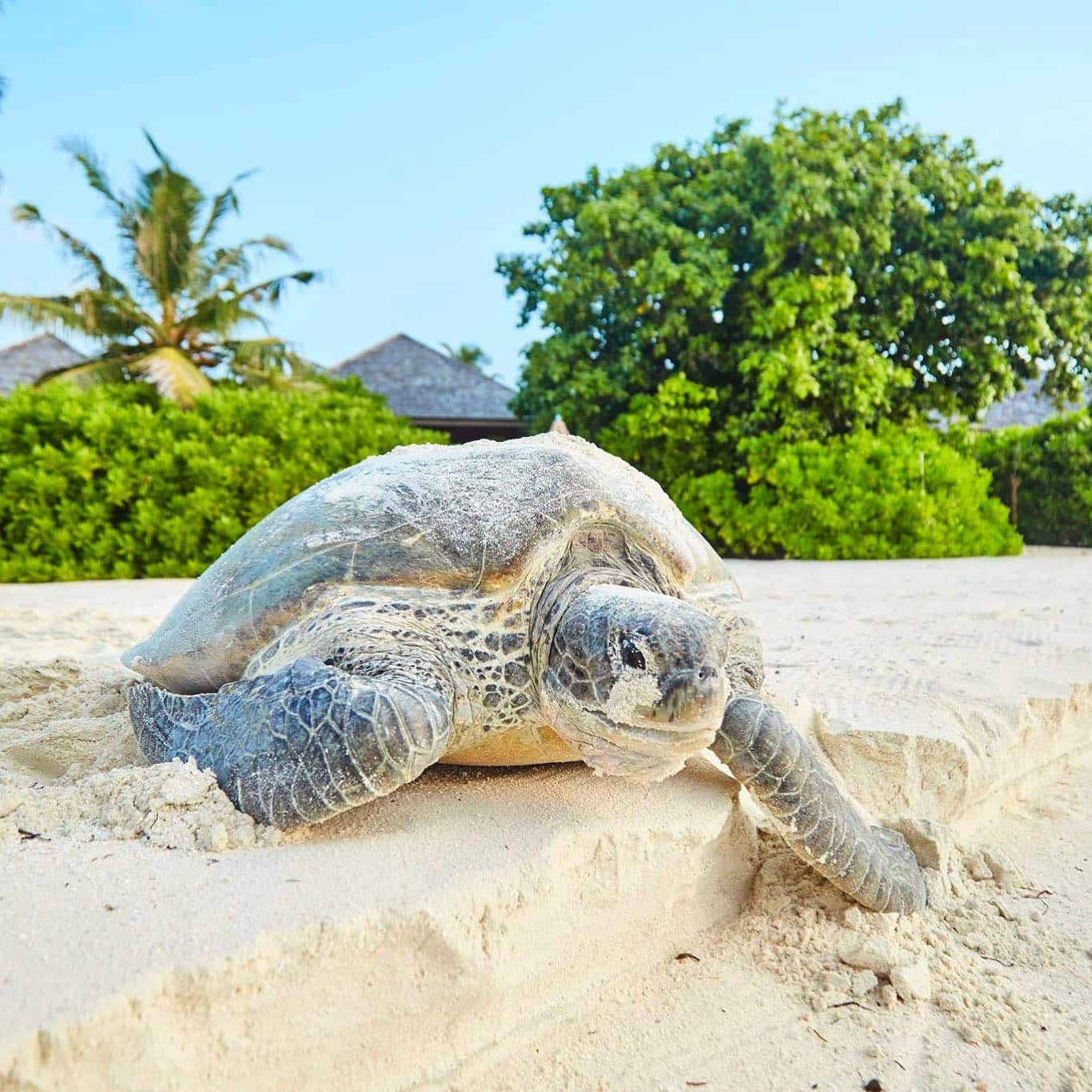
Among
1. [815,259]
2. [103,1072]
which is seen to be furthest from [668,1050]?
[815,259]

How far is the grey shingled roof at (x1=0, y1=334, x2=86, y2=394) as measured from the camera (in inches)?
710

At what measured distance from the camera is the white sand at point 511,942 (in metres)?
1.17

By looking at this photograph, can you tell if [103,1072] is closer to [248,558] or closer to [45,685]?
[248,558]

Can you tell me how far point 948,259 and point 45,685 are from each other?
13.5m

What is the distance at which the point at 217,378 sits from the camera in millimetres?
15641

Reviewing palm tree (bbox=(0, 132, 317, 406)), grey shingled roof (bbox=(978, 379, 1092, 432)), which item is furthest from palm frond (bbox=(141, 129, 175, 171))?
grey shingled roof (bbox=(978, 379, 1092, 432))

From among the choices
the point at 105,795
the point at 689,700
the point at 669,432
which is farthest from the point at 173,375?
the point at 689,700

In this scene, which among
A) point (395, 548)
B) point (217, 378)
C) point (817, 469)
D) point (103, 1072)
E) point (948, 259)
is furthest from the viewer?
point (217, 378)

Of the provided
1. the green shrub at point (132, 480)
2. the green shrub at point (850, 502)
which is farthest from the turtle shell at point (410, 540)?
the green shrub at point (850, 502)

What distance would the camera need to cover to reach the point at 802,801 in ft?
5.97

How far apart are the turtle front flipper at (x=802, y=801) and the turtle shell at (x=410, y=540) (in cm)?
62

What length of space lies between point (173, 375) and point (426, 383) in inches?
270

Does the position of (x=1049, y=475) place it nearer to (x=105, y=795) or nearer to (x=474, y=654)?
→ (x=474, y=654)

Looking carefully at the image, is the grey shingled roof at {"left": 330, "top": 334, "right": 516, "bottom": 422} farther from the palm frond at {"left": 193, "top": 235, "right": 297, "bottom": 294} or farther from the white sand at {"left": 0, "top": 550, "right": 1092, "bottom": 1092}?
the white sand at {"left": 0, "top": 550, "right": 1092, "bottom": 1092}
